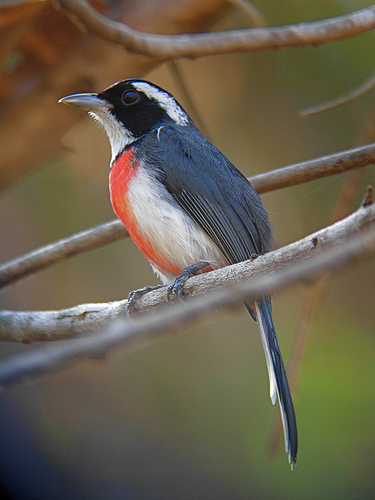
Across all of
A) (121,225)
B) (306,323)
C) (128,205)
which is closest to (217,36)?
(128,205)

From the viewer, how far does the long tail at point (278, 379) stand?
221 centimetres

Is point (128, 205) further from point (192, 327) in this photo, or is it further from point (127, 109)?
point (192, 327)

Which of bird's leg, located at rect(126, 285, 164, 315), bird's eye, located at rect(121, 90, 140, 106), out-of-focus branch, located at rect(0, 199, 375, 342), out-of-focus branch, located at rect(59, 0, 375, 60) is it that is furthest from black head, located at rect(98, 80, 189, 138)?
out-of-focus branch, located at rect(0, 199, 375, 342)

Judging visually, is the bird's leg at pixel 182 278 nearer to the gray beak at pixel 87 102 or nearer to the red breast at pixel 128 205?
the red breast at pixel 128 205

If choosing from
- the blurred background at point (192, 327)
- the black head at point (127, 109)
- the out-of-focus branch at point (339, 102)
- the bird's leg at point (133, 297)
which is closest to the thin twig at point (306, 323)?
the out-of-focus branch at point (339, 102)

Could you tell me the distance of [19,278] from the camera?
301cm

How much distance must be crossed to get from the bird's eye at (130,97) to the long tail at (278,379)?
1512mm

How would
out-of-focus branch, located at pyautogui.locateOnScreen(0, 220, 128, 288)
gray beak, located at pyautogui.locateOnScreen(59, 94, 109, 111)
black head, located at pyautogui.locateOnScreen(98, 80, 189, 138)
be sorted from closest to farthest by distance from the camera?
out-of-focus branch, located at pyautogui.locateOnScreen(0, 220, 128, 288), gray beak, located at pyautogui.locateOnScreen(59, 94, 109, 111), black head, located at pyautogui.locateOnScreen(98, 80, 189, 138)

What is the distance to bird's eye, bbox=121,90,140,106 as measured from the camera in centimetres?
349

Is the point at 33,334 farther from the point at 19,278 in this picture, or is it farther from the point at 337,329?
the point at 337,329

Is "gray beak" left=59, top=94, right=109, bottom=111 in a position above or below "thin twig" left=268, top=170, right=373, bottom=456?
above

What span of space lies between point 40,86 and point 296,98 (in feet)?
8.87

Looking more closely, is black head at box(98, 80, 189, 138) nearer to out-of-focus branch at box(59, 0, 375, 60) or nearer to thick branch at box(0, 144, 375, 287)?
out-of-focus branch at box(59, 0, 375, 60)

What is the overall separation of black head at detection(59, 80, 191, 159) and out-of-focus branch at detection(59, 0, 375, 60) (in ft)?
1.44
